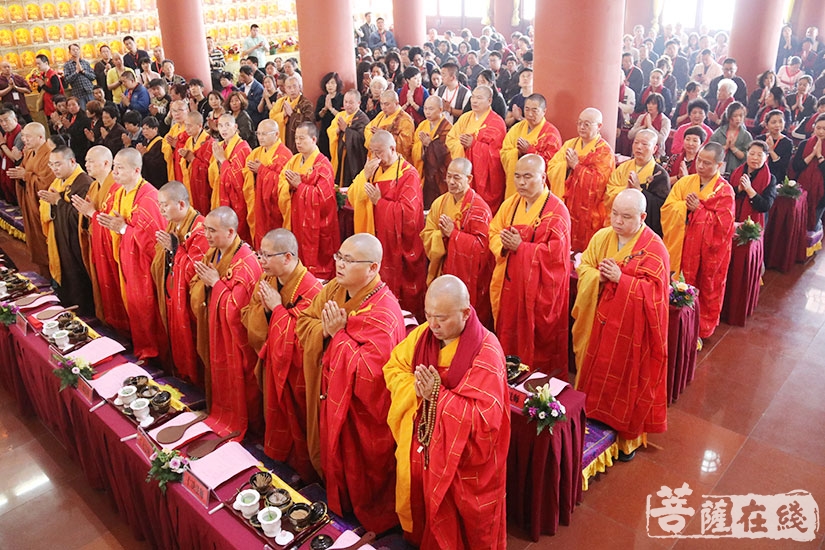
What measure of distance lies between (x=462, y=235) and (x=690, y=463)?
2.57m

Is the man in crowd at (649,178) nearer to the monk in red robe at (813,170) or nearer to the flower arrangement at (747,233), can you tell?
the flower arrangement at (747,233)

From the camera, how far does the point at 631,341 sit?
189 inches

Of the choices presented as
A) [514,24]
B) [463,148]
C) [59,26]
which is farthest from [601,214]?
[514,24]

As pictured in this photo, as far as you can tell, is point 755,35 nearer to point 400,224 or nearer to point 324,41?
point 324,41

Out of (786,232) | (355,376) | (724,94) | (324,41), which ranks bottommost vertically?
(786,232)

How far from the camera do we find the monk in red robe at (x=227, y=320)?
15.8 feet

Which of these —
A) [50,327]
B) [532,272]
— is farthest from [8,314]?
[532,272]

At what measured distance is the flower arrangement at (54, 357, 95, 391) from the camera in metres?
4.66

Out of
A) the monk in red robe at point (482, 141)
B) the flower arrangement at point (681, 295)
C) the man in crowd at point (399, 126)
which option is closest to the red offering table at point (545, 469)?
the flower arrangement at point (681, 295)

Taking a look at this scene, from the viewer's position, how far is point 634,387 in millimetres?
4875

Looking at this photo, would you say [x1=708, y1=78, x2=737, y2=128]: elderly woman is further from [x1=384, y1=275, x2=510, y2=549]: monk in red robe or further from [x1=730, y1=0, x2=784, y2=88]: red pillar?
[x1=384, y1=275, x2=510, y2=549]: monk in red robe

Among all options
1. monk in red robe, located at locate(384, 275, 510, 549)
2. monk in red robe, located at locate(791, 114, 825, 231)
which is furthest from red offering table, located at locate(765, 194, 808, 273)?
monk in red robe, located at locate(384, 275, 510, 549)

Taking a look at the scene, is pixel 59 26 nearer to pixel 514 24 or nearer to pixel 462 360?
pixel 514 24

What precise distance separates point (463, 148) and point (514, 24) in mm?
17313
